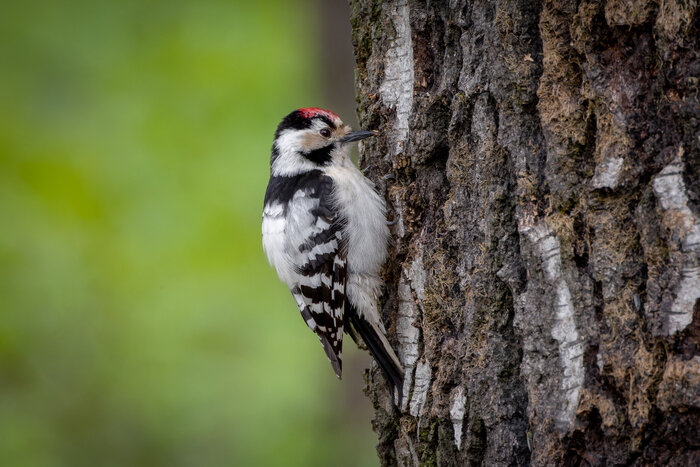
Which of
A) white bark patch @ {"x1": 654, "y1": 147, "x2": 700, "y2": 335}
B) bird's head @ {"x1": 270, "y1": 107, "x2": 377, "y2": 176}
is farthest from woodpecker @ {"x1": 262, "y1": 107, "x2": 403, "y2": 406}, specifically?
white bark patch @ {"x1": 654, "y1": 147, "x2": 700, "y2": 335}

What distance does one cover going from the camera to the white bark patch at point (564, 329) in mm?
1915

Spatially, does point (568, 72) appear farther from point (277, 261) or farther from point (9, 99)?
point (9, 99)

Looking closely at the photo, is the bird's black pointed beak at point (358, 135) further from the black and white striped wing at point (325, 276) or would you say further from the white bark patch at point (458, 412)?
the white bark patch at point (458, 412)

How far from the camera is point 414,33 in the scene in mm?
2596

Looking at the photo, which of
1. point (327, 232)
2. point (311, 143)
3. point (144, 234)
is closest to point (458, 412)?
point (327, 232)

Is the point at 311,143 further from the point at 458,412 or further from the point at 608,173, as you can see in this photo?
the point at 608,173

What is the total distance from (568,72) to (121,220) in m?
4.64

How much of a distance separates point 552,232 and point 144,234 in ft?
14.7

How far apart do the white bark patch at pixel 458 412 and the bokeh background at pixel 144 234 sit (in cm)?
323

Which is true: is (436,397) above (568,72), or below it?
below

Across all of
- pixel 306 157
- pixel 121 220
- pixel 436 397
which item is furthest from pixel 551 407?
pixel 121 220

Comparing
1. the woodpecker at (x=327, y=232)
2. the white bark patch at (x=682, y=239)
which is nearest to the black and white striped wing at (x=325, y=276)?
the woodpecker at (x=327, y=232)

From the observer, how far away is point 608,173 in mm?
1892

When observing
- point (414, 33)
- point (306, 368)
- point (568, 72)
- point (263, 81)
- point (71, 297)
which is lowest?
point (306, 368)
